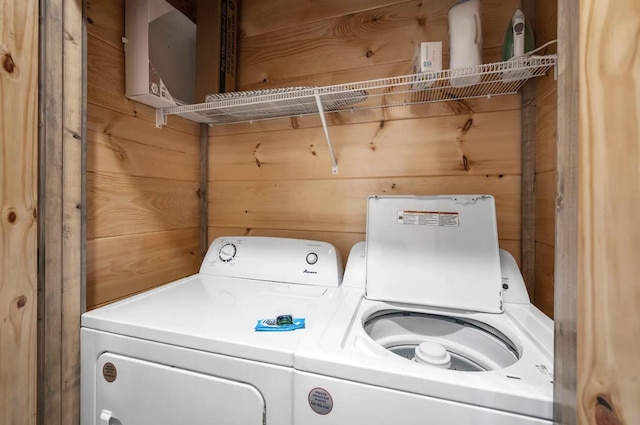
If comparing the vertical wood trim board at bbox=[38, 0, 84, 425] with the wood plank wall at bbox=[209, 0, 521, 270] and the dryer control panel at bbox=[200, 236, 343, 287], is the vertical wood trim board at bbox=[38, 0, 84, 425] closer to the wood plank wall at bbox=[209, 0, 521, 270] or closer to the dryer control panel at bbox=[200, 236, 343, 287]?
the dryer control panel at bbox=[200, 236, 343, 287]

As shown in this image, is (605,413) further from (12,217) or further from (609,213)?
(12,217)

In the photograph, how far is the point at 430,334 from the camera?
1.10 m

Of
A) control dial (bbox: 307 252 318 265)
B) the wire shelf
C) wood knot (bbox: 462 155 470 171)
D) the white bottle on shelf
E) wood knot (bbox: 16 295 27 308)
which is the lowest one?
wood knot (bbox: 16 295 27 308)

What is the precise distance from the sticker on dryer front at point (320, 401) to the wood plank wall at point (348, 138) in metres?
0.79

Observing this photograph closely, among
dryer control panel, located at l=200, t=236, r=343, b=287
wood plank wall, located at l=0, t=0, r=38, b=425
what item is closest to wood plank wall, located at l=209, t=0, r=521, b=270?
dryer control panel, located at l=200, t=236, r=343, b=287

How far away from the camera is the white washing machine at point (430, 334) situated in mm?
594

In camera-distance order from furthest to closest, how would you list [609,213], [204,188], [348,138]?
1. [204,188]
2. [348,138]
3. [609,213]

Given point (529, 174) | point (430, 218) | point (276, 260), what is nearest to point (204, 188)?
point (276, 260)

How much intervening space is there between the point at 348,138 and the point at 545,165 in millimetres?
794

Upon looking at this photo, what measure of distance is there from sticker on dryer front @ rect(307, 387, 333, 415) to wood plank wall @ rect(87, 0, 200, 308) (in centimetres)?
95

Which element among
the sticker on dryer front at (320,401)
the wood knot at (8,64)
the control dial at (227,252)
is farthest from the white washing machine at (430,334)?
the wood knot at (8,64)

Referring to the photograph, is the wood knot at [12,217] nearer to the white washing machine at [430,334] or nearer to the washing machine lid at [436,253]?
the white washing machine at [430,334]

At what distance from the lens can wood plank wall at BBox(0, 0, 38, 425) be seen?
75cm

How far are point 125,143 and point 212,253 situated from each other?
615 millimetres
